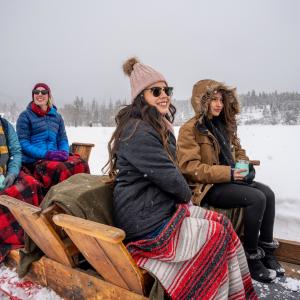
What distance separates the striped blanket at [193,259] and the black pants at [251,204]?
0.69 metres

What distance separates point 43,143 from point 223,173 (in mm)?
2410

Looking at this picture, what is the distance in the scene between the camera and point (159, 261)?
211 centimetres

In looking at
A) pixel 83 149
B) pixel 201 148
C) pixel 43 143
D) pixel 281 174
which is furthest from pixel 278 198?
pixel 43 143

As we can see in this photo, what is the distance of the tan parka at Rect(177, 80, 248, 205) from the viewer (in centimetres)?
308

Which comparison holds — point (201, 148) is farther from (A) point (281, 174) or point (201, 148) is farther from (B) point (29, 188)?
(A) point (281, 174)

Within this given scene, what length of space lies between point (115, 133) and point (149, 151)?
0.34 meters

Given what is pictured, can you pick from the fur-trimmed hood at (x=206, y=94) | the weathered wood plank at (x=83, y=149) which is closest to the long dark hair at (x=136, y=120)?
the fur-trimmed hood at (x=206, y=94)

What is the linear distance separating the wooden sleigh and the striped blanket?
147mm

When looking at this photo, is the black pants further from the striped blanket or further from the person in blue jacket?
the person in blue jacket

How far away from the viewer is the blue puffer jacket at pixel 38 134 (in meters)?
4.10

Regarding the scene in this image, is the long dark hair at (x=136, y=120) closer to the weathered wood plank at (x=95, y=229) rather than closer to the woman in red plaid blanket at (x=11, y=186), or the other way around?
the weathered wood plank at (x=95, y=229)

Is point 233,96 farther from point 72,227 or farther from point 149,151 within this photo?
point 72,227

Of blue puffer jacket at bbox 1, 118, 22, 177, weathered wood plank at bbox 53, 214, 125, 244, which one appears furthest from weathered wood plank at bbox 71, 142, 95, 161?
weathered wood plank at bbox 53, 214, 125, 244

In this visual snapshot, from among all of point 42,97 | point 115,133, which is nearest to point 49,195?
point 115,133
